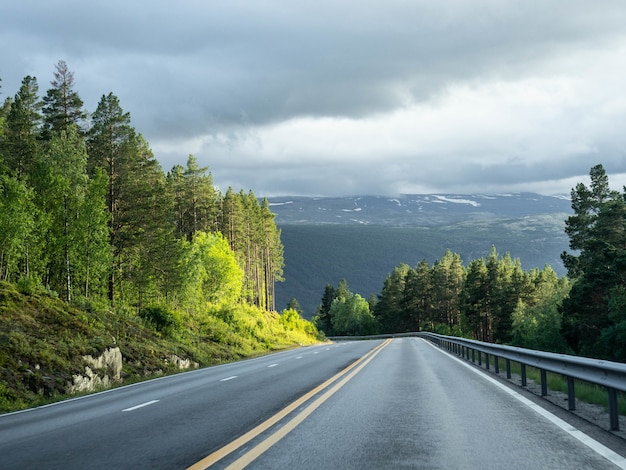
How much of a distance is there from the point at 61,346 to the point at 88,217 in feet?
55.0

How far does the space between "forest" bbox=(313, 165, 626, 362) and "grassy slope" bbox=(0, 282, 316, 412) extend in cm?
2847

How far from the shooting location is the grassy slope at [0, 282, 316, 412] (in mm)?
16641

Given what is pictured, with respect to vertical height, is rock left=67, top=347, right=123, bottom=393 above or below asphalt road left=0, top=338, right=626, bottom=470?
below

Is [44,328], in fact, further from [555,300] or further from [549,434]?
[555,300]

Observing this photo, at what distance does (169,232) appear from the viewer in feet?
159

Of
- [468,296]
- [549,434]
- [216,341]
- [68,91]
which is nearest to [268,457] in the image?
[549,434]

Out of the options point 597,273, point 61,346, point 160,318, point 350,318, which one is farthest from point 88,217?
point 350,318

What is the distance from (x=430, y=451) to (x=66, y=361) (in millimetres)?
16086

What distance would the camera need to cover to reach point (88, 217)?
35844 millimetres

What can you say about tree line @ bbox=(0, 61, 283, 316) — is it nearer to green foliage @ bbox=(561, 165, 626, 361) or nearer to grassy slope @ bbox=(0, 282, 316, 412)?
grassy slope @ bbox=(0, 282, 316, 412)

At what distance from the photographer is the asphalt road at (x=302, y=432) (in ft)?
19.5

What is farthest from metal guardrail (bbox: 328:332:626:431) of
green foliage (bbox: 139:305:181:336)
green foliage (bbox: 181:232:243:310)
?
green foliage (bbox: 181:232:243:310)

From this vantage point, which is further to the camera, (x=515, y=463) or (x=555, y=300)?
(x=555, y=300)

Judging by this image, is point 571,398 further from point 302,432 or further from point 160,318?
point 160,318
